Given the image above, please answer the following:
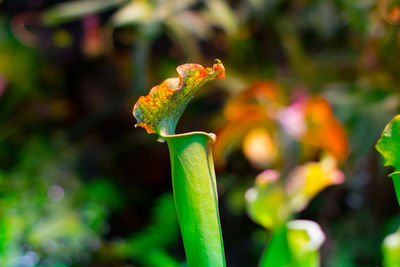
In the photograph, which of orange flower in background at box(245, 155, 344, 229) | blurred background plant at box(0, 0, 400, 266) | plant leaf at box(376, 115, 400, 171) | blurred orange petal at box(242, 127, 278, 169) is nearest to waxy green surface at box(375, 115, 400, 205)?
plant leaf at box(376, 115, 400, 171)

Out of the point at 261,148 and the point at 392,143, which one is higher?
the point at 261,148

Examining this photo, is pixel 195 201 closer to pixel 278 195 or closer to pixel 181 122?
pixel 278 195

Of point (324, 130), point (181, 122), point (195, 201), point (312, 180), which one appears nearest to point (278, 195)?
point (312, 180)

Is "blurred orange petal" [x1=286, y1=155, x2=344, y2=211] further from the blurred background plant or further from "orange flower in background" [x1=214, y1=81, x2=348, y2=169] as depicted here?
"orange flower in background" [x1=214, y1=81, x2=348, y2=169]

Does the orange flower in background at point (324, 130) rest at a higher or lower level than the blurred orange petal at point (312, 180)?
higher

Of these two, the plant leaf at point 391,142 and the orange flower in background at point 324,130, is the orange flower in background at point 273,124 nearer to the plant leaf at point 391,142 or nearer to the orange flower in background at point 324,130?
the orange flower in background at point 324,130

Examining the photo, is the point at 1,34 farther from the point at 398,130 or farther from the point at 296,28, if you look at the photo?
the point at 398,130

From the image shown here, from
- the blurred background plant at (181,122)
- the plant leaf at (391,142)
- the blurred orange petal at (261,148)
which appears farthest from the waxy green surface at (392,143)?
the blurred orange petal at (261,148)
